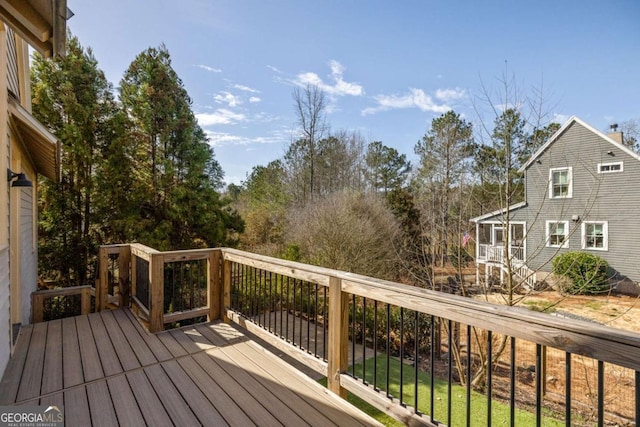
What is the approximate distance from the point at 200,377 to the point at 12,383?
55.5 inches

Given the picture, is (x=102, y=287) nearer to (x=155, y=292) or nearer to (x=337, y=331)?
(x=155, y=292)

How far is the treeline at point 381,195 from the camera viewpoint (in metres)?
4.75

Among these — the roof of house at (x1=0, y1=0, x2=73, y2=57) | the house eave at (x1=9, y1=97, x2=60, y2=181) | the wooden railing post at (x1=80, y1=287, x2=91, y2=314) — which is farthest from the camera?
the wooden railing post at (x1=80, y1=287, x2=91, y2=314)

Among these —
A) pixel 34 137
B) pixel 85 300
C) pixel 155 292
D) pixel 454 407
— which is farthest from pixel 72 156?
pixel 454 407

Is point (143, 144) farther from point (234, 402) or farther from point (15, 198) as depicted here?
point (234, 402)

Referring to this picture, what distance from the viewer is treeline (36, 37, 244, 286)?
8711mm

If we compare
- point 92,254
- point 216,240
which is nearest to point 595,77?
point 216,240

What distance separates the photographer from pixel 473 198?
17.8 ft

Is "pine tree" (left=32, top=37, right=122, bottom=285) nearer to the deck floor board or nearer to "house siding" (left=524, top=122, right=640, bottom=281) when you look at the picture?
the deck floor board

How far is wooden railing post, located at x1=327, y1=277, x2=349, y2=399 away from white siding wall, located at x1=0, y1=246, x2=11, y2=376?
8.38 feet

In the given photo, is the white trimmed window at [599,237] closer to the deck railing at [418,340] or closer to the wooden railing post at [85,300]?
the deck railing at [418,340]

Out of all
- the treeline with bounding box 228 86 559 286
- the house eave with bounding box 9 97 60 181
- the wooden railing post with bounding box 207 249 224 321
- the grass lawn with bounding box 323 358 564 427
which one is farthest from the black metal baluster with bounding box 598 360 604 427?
the house eave with bounding box 9 97 60 181

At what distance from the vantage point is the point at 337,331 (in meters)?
2.21

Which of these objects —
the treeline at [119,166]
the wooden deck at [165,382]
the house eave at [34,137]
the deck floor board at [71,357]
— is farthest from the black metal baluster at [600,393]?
the treeline at [119,166]
